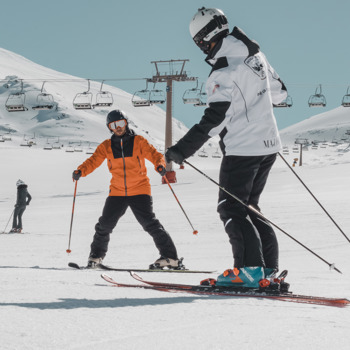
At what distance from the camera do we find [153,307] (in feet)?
8.82

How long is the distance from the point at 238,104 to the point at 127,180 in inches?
76.7

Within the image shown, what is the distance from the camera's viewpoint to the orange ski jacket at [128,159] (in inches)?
199

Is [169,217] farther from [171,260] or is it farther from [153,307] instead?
[153,307]

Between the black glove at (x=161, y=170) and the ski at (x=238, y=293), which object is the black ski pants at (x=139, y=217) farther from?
the ski at (x=238, y=293)

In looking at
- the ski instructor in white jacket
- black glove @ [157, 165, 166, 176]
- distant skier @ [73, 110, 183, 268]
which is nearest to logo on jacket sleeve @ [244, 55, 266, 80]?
the ski instructor in white jacket

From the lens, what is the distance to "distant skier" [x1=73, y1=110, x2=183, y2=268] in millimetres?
5066

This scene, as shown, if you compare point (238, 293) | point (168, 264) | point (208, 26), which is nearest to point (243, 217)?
point (238, 293)

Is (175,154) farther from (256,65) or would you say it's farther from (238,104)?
(256,65)

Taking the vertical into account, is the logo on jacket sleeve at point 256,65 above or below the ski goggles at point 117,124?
above

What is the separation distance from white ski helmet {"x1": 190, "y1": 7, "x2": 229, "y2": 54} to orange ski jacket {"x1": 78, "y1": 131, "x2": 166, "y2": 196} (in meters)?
1.70

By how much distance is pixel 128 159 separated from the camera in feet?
16.6

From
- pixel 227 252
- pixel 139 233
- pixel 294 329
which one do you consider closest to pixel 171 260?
pixel 227 252

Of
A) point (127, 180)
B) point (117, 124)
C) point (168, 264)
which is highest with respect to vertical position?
point (117, 124)

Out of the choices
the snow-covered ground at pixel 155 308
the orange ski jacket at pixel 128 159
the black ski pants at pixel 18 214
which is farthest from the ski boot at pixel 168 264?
the black ski pants at pixel 18 214
